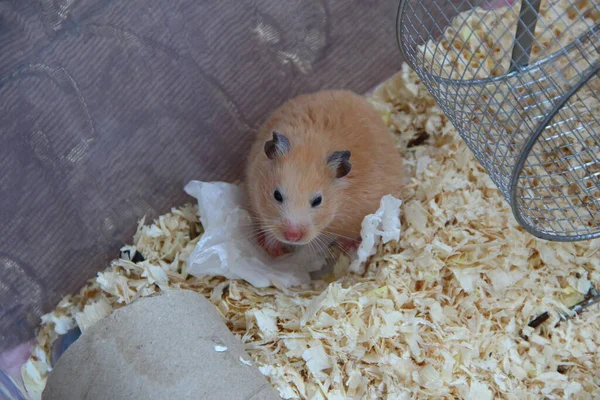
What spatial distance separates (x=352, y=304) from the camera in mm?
2541

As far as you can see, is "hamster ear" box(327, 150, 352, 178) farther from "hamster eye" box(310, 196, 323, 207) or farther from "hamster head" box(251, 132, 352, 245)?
"hamster eye" box(310, 196, 323, 207)

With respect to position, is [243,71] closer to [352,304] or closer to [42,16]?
[42,16]

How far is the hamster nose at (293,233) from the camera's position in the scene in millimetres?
2607

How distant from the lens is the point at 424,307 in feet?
8.48

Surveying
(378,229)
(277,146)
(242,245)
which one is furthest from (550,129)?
(242,245)

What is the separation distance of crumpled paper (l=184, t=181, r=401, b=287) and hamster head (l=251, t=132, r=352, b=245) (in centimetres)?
24

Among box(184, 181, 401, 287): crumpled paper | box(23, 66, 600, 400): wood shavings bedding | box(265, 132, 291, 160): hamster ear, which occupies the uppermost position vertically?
box(265, 132, 291, 160): hamster ear

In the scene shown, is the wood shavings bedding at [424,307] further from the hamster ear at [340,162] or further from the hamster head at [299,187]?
the hamster ear at [340,162]

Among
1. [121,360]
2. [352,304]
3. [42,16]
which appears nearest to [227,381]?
[121,360]

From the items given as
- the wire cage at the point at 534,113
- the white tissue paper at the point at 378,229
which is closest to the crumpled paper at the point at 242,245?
the white tissue paper at the point at 378,229

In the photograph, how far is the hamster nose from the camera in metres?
2.61


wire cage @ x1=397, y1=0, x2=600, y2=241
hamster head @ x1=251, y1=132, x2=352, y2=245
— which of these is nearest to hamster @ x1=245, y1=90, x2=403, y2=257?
hamster head @ x1=251, y1=132, x2=352, y2=245

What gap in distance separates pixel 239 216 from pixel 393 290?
91cm

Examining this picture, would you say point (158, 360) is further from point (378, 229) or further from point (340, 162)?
point (378, 229)
